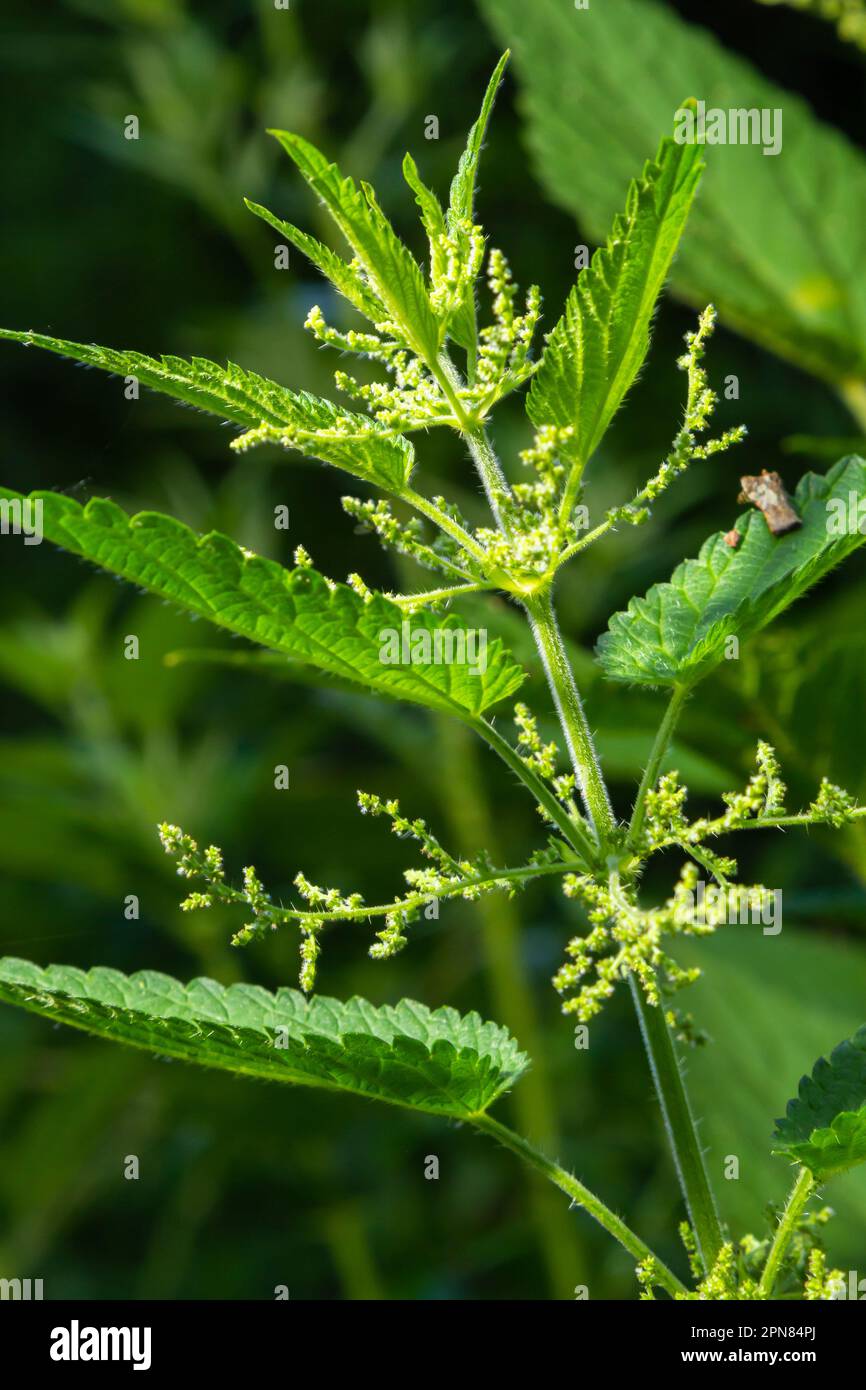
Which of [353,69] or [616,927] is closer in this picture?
[616,927]

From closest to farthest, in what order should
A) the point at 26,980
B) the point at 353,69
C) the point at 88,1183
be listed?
1. the point at 26,980
2. the point at 88,1183
3. the point at 353,69

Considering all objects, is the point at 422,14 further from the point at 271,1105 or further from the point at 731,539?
the point at 731,539

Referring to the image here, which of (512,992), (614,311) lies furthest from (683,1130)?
(512,992)

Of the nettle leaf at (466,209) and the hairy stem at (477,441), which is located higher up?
the nettle leaf at (466,209)

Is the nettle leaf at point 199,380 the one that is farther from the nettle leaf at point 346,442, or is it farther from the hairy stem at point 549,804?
the hairy stem at point 549,804

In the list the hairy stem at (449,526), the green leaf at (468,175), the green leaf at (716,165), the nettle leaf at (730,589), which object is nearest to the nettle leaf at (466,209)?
the green leaf at (468,175)
